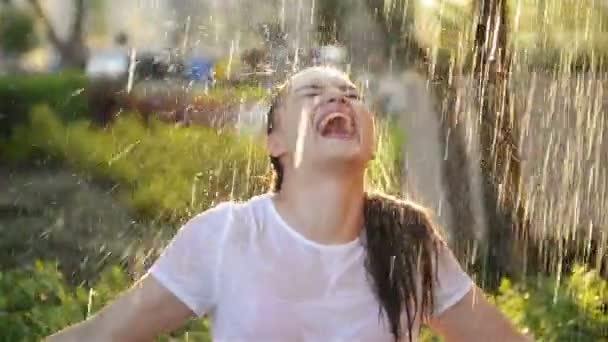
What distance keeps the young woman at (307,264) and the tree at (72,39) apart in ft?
4.32

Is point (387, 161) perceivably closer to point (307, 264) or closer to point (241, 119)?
point (241, 119)

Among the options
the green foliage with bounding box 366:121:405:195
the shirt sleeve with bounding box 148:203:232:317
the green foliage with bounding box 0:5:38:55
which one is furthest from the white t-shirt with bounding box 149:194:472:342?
the green foliage with bounding box 0:5:38:55

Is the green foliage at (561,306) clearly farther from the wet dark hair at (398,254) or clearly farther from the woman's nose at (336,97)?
the woman's nose at (336,97)

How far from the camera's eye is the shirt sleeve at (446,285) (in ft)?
4.44

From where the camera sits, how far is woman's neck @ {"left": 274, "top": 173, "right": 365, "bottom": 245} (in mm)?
1312

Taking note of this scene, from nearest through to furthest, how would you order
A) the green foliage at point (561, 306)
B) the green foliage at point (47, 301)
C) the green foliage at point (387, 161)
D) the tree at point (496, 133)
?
the green foliage at point (387, 161) → the green foliage at point (47, 301) → the green foliage at point (561, 306) → the tree at point (496, 133)

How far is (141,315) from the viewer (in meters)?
1.30

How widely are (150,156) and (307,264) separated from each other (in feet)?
3.93

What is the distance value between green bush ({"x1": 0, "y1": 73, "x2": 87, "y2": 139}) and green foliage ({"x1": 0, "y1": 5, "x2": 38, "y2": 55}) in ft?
0.22

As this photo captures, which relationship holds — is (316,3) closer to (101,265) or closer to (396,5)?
(396,5)

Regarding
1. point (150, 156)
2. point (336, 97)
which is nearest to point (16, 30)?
point (150, 156)

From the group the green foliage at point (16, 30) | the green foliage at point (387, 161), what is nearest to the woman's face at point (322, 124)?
the green foliage at point (387, 161)

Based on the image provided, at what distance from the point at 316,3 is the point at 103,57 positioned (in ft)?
1.77

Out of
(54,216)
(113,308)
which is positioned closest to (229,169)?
(54,216)
